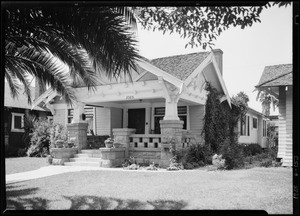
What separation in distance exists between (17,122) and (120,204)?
16.8 meters

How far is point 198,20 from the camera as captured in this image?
7.08 metres

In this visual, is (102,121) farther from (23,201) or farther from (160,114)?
(23,201)

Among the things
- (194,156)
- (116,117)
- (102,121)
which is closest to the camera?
(194,156)

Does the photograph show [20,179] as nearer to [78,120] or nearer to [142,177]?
[142,177]

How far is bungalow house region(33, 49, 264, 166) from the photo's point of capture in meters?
13.1

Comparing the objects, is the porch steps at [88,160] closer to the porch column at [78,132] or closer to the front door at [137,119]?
the porch column at [78,132]

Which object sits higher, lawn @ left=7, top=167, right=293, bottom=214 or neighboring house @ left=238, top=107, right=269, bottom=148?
neighboring house @ left=238, top=107, right=269, bottom=148

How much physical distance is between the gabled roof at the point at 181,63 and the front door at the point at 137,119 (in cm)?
329

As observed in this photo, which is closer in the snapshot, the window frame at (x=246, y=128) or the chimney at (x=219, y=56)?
the chimney at (x=219, y=56)

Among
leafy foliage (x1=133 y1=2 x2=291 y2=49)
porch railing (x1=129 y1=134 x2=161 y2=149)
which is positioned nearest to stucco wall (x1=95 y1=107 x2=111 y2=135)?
porch railing (x1=129 y1=134 x2=161 y2=149)

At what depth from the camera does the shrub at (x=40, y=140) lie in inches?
674

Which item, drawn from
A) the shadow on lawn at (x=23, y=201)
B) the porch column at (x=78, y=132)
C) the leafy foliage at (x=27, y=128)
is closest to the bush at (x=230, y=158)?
the porch column at (x=78, y=132)

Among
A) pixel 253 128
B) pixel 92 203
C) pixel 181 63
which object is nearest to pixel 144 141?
pixel 181 63

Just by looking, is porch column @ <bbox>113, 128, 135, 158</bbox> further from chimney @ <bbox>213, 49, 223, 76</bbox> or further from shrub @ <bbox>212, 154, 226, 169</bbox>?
chimney @ <bbox>213, 49, 223, 76</bbox>
